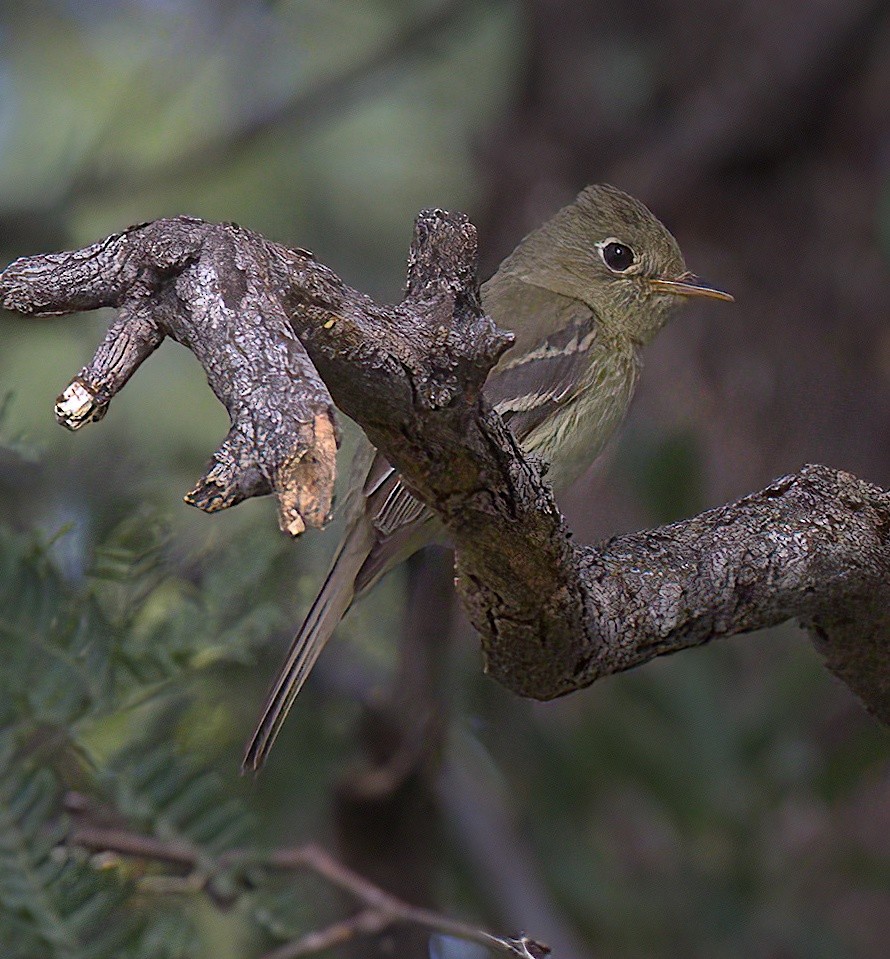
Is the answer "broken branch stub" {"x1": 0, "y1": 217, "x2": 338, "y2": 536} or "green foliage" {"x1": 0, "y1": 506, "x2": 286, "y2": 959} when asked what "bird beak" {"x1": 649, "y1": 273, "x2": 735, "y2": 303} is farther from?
"broken branch stub" {"x1": 0, "y1": 217, "x2": 338, "y2": 536}

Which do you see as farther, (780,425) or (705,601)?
(780,425)

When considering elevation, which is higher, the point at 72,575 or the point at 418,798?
the point at 72,575

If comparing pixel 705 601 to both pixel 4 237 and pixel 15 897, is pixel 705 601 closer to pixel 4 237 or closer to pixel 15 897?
pixel 15 897

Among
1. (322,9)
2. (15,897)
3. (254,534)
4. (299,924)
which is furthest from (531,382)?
(322,9)

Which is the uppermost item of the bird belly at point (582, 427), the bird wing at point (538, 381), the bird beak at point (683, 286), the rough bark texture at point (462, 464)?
the bird beak at point (683, 286)

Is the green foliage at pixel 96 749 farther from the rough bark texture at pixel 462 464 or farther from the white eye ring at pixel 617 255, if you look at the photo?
the white eye ring at pixel 617 255

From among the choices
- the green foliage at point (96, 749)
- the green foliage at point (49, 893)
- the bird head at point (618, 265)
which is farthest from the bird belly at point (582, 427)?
the green foliage at point (49, 893)

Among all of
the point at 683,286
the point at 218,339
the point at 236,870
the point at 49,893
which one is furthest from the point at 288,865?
the point at 683,286

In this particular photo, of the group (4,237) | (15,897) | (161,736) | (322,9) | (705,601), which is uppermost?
(322,9)
